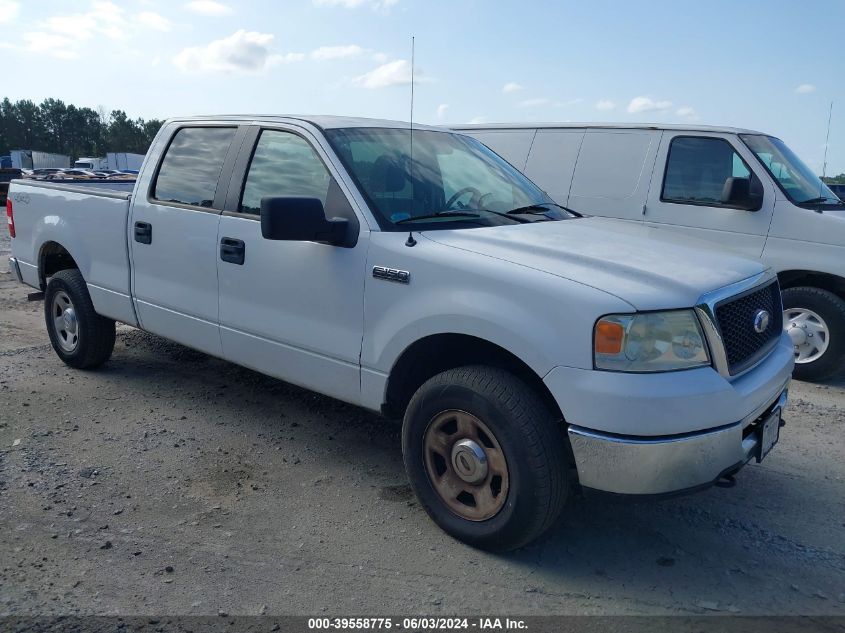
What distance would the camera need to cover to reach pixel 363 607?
2.88 metres

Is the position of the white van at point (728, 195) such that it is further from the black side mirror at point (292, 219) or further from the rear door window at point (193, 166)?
the black side mirror at point (292, 219)

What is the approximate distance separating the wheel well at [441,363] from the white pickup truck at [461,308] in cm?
1

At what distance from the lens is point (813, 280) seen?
615 cm

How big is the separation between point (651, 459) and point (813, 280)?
4211mm

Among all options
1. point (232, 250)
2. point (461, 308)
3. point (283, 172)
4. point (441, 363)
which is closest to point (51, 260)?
point (232, 250)

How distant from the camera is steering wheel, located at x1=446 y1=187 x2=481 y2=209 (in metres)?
3.87

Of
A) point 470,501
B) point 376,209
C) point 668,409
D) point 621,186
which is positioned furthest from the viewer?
point 621,186

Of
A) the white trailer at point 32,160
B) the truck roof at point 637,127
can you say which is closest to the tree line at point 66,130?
the white trailer at point 32,160

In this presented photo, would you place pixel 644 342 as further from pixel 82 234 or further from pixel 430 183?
pixel 82 234

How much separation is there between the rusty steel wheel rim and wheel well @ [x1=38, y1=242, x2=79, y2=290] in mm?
3779

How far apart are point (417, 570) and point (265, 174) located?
232 centimetres

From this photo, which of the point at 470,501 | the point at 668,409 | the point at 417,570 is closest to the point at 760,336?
the point at 668,409

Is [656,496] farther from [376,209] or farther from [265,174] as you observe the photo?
[265,174]

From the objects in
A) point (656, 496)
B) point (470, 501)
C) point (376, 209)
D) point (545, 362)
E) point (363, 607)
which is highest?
point (376, 209)
